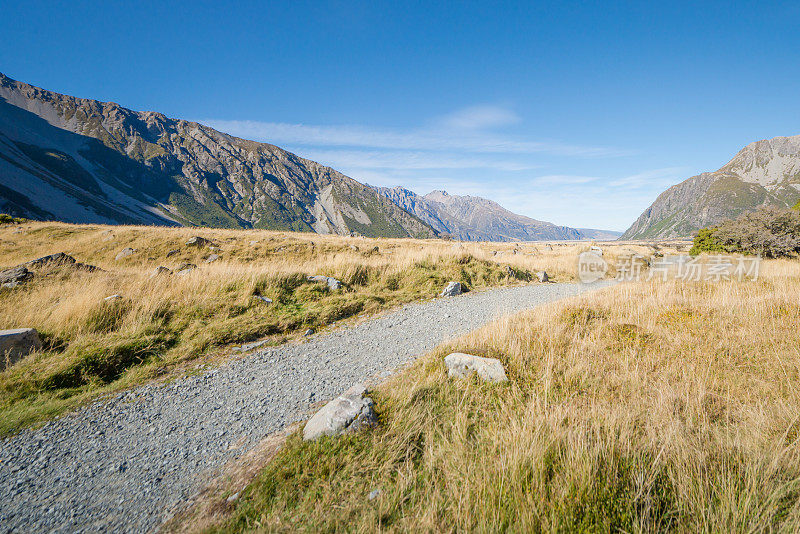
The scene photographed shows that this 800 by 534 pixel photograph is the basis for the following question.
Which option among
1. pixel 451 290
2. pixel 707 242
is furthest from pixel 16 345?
pixel 707 242

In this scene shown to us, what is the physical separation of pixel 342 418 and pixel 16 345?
270 inches

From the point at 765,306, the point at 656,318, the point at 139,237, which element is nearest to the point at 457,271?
the point at 656,318

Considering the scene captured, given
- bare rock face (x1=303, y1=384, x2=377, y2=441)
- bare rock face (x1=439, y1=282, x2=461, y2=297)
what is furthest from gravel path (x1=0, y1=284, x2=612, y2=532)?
bare rock face (x1=439, y1=282, x2=461, y2=297)

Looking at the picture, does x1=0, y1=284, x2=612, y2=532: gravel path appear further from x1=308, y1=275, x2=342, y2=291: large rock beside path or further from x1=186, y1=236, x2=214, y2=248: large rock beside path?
x1=186, y1=236, x2=214, y2=248: large rock beside path

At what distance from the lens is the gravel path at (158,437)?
2.78 m

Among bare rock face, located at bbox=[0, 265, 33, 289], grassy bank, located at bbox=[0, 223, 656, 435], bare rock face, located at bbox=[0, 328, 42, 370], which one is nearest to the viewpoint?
grassy bank, located at bbox=[0, 223, 656, 435]

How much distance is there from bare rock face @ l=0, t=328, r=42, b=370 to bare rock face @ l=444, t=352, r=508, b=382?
7812 millimetres

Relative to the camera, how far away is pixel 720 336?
5.39 metres

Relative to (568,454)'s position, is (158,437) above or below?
below

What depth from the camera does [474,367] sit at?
14.9ft

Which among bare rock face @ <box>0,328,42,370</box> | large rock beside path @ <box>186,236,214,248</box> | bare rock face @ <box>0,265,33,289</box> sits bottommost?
bare rock face @ <box>0,328,42,370</box>

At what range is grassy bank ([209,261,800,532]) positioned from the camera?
220 cm

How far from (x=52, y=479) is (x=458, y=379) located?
481 cm

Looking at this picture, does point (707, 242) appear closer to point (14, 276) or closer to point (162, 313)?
point (162, 313)
